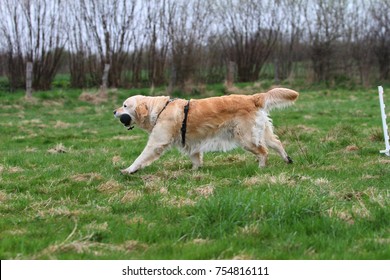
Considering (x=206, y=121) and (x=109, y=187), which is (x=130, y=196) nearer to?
(x=109, y=187)

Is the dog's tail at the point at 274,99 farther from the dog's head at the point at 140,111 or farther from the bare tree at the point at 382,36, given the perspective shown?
the bare tree at the point at 382,36

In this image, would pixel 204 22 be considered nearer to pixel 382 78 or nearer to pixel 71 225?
pixel 382 78

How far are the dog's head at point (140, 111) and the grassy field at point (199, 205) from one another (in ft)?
2.42

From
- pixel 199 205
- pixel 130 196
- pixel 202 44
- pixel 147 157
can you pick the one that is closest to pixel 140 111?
pixel 147 157

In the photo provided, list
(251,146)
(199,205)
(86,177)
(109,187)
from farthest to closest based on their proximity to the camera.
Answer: (251,146) < (86,177) < (109,187) < (199,205)

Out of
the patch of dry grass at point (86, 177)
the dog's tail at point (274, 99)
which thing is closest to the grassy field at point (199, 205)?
the patch of dry grass at point (86, 177)

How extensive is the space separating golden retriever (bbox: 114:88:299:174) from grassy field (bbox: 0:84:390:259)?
34 centimetres

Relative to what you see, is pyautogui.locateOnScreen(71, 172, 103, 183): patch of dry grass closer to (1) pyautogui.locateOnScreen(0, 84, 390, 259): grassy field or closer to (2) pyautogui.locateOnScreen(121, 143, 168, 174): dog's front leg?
(1) pyautogui.locateOnScreen(0, 84, 390, 259): grassy field

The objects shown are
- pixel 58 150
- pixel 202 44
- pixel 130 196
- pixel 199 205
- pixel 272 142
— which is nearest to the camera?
pixel 199 205

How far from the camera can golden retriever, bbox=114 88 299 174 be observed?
750 cm

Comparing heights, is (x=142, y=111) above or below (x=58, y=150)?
above

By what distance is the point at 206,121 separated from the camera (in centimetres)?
756

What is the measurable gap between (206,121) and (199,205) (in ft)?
9.98

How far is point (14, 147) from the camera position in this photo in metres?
11.1
